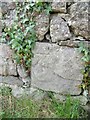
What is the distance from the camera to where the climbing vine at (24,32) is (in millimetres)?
2578

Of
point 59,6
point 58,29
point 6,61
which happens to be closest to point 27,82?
point 6,61

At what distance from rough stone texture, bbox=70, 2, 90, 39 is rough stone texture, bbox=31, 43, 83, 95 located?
19 cm

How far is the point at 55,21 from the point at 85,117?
961 mm

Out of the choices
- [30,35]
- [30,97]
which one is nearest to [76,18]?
[30,35]

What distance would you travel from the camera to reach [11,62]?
9.21ft

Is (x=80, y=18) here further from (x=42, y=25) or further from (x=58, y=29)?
(x=42, y=25)

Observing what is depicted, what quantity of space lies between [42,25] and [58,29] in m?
0.17

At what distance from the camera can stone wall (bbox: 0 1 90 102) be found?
8.07 ft

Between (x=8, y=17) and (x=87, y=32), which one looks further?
(x=8, y=17)

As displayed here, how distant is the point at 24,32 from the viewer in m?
2.65

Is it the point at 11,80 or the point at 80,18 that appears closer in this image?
the point at 80,18

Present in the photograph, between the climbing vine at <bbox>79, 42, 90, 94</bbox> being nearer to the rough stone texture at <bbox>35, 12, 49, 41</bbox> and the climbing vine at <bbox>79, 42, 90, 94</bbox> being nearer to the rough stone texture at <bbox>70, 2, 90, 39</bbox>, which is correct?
the rough stone texture at <bbox>70, 2, 90, 39</bbox>

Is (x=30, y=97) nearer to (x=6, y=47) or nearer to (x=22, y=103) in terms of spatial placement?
(x=22, y=103)

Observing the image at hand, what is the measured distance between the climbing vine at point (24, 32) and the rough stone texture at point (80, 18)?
0.25 m
